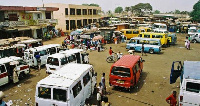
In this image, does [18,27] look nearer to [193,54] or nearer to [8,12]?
[8,12]

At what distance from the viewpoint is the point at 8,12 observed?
26.7 metres

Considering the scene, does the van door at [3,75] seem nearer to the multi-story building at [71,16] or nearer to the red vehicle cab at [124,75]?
the red vehicle cab at [124,75]

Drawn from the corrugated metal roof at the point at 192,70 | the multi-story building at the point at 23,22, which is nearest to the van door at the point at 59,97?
the corrugated metal roof at the point at 192,70

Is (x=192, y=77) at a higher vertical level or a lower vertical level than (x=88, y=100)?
higher

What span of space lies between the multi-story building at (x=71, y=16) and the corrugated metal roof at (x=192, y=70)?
37.4 metres

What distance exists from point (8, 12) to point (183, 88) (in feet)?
88.7

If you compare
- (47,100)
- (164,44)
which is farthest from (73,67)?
(164,44)

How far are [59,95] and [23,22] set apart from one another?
2321cm

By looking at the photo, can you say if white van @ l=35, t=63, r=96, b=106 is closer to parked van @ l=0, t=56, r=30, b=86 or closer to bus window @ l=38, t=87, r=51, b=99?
bus window @ l=38, t=87, r=51, b=99

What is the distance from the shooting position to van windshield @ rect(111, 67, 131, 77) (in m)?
10.8

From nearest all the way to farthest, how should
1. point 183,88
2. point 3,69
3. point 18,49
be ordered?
point 183,88
point 3,69
point 18,49

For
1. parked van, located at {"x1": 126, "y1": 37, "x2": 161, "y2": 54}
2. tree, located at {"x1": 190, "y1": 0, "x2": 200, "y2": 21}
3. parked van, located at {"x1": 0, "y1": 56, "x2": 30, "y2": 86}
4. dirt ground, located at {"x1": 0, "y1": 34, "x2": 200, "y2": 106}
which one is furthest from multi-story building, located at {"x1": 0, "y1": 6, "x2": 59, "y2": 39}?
tree, located at {"x1": 190, "y1": 0, "x2": 200, "y2": 21}

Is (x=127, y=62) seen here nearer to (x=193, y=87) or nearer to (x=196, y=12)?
(x=193, y=87)

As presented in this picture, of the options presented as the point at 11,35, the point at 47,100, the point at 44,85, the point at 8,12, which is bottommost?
the point at 47,100
